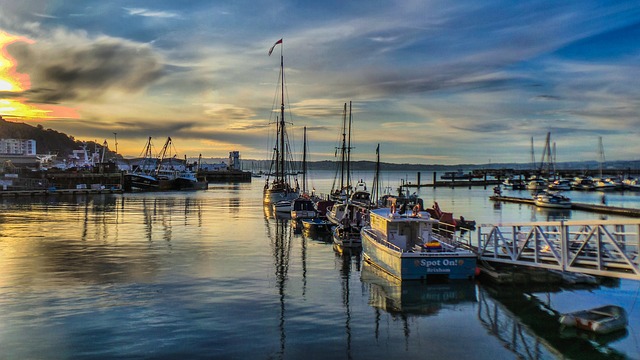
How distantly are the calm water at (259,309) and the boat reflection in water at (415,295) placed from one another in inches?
2.2

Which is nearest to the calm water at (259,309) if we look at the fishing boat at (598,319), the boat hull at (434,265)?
the fishing boat at (598,319)

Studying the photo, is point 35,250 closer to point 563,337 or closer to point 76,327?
point 76,327

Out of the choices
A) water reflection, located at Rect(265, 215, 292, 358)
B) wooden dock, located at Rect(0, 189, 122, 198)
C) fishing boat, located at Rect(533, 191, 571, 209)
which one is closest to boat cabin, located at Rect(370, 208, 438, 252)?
water reflection, located at Rect(265, 215, 292, 358)

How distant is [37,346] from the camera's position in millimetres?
16609

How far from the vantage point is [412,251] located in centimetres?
2712

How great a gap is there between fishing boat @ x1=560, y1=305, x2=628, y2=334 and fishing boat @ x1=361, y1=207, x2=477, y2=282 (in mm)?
6529

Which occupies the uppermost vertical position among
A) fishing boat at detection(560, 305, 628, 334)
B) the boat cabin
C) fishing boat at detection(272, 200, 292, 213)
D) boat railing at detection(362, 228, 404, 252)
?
the boat cabin

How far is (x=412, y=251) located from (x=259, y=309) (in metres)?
9.51

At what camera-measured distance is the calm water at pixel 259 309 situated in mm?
16562

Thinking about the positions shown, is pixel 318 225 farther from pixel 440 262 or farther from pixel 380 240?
pixel 440 262

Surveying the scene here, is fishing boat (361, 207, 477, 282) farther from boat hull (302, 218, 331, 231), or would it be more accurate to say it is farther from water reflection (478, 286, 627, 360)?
boat hull (302, 218, 331, 231)

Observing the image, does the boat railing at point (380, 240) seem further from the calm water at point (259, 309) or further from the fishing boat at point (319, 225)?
the fishing boat at point (319, 225)

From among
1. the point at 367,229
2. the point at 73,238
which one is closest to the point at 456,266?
the point at 367,229

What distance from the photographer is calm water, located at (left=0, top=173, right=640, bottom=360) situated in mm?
16562
